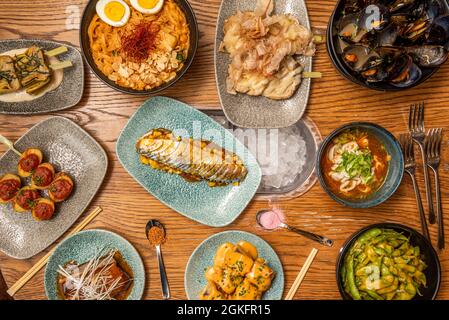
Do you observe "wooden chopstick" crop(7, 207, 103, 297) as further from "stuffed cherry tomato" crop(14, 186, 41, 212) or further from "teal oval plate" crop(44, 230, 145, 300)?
"stuffed cherry tomato" crop(14, 186, 41, 212)

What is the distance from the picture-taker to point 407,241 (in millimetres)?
2703

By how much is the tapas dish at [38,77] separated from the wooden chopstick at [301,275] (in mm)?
1947

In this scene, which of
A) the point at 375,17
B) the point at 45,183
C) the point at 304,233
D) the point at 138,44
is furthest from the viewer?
the point at 304,233

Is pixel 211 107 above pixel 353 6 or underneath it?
underneath

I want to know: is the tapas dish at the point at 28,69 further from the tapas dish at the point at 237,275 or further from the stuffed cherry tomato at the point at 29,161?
the tapas dish at the point at 237,275

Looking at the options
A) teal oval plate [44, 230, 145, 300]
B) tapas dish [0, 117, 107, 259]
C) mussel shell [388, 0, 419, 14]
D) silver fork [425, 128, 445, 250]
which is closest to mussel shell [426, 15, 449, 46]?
mussel shell [388, 0, 419, 14]

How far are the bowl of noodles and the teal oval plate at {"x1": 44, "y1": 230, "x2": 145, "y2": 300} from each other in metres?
1.03

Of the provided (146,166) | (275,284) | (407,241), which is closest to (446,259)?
(407,241)

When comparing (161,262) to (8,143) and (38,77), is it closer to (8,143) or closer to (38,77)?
(8,143)

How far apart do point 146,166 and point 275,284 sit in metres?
1.23

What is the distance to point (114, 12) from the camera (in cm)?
257

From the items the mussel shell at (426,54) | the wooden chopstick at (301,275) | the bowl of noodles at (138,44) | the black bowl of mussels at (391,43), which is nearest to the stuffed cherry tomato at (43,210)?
the bowl of noodles at (138,44)

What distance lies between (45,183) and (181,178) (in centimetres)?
92

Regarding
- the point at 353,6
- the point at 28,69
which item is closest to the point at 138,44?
the point at 28,69
